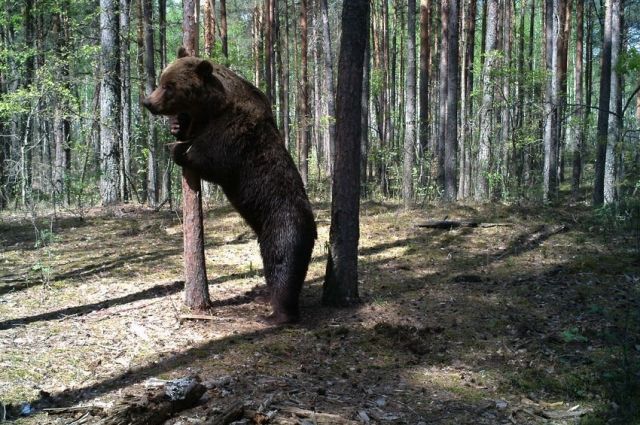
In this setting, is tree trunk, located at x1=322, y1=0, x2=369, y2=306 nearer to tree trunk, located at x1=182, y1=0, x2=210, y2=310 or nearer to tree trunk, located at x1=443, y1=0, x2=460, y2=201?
tree trunk, located at x1=182, y1=0, x2=210, y2=310

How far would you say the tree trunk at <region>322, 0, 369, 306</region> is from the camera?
6.76 m

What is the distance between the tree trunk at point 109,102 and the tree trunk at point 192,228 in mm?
8178

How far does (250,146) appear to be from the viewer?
6.55m

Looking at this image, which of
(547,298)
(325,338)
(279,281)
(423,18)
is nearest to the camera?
(325,338)

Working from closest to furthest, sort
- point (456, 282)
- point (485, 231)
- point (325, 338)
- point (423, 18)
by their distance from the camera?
point (325, 338) → point (456, 282) → point (485, 231) → point (423, 18)

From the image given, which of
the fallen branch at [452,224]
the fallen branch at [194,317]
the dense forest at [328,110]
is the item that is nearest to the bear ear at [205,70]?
the fallen branch at [194,317]

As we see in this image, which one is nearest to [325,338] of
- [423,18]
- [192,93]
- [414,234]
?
[192,93]

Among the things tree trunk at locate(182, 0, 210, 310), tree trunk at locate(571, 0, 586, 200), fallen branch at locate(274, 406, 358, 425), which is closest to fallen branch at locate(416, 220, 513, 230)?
tree trunk at locate(182, 0, 210, 310)

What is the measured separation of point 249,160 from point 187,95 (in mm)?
1049

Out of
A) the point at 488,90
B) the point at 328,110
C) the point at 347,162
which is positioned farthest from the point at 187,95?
the point at 328,110

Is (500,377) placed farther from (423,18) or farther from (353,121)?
(423,18)

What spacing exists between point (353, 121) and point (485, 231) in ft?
17.1

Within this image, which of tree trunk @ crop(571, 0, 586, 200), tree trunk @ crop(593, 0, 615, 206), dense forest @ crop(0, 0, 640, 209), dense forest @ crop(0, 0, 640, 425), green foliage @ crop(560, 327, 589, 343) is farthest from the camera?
tree trunk @ crop(571, 0, 586, 200)

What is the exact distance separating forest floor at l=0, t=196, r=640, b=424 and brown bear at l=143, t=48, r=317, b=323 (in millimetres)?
733
